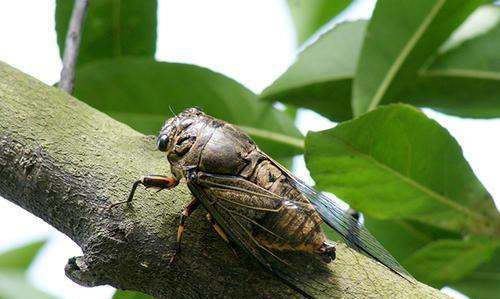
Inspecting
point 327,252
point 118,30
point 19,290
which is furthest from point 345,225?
point 118,30

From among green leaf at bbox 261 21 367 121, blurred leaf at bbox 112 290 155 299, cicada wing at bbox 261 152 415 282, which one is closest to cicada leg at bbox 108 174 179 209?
cicada wing at bbox 261 152 415 282

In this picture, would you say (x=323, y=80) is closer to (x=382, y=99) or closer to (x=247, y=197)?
(x=382, y=99)

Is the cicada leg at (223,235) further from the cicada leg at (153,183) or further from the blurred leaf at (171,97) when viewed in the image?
the blurred leaf at (171,97)

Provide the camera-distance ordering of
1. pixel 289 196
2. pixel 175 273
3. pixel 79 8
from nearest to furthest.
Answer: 1. pixel 175 273
2. pixel 289 196
3. pixel 79 8

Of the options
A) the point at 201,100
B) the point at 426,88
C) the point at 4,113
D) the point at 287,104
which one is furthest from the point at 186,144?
the point at 426,88

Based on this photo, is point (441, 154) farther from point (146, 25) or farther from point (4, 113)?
point (4, 113)

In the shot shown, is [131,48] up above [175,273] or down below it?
above
